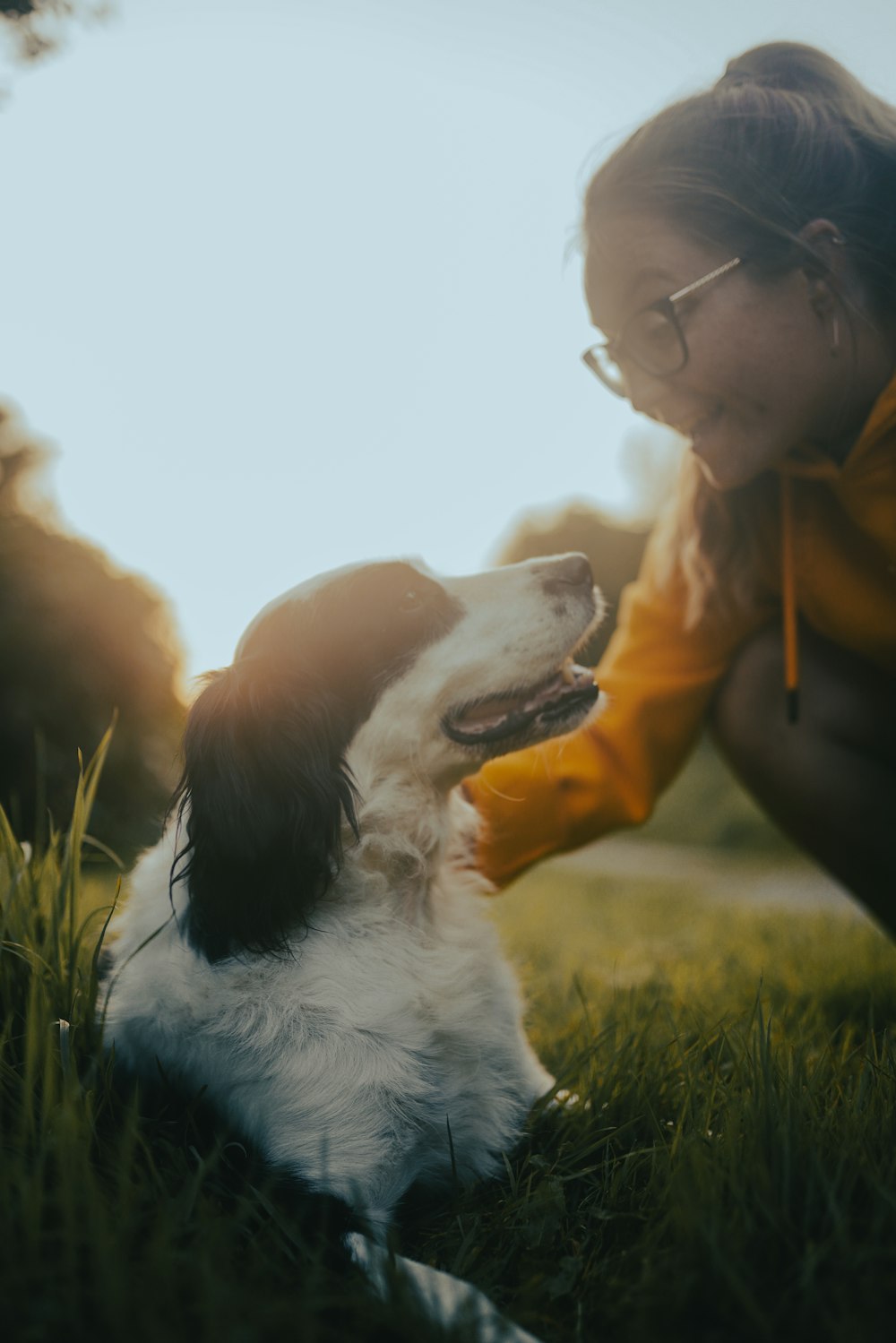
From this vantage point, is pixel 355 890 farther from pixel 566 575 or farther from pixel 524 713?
pixel 566 575

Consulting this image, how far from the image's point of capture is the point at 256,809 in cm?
160

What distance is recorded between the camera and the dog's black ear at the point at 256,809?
156cm

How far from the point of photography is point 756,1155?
3.86 ft

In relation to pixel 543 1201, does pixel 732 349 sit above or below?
above

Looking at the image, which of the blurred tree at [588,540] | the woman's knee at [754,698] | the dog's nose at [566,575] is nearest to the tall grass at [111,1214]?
the dog's nose at [566,575]

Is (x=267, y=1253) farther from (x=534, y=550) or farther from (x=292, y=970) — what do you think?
(x=534, y=550)

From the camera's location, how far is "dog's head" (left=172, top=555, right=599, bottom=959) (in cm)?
158

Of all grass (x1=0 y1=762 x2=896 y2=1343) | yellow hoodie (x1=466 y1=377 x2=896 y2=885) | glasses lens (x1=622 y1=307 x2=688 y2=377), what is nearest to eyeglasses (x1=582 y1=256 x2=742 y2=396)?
glasses lens (x1=622 y1=307 x2=688 y2=377)

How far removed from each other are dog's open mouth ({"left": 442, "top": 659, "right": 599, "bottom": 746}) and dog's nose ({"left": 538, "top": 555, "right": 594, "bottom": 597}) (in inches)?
7.3

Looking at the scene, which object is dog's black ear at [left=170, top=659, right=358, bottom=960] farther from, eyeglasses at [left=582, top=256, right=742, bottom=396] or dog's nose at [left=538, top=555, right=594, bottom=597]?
eyeglasses at [left=582, top=256, right=742, bottom=396]

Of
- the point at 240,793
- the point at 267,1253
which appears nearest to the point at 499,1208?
the point at 267,1253

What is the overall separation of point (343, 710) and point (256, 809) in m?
0.32

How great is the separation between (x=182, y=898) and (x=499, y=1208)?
28.9 inches

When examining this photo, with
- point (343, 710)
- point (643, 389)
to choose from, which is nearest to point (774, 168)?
point (643, 389)
